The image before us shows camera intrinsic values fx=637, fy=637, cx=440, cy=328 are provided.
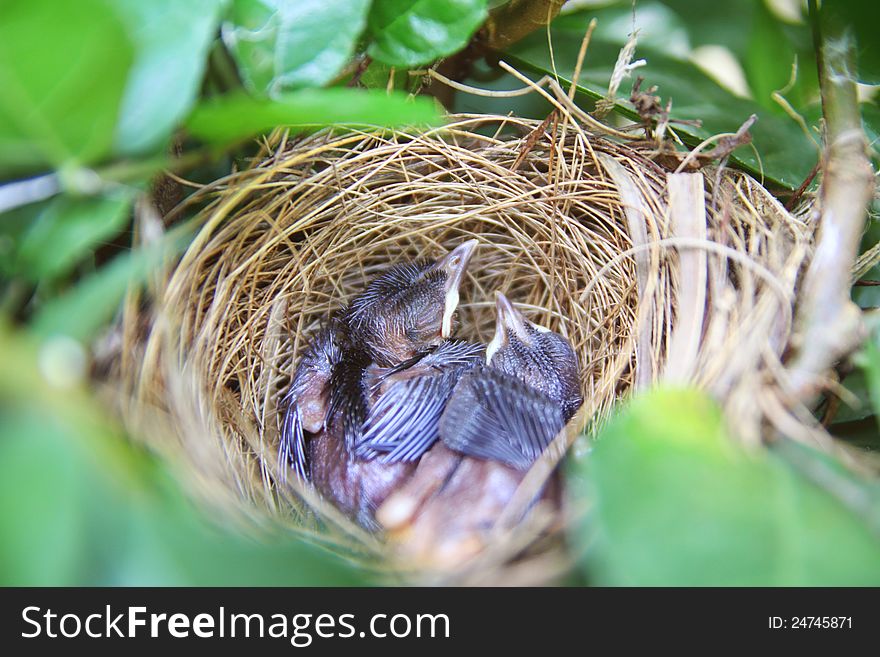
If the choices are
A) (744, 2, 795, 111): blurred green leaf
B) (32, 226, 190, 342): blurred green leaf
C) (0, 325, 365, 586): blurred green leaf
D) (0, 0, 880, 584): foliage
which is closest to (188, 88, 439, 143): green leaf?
(0, 0, 880, 584): foliage

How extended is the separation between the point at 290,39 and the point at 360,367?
554 millimetres

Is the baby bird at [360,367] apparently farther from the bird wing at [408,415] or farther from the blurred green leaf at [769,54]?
the blurred green leaf at [769,54]

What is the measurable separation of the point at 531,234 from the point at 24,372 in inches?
34.0

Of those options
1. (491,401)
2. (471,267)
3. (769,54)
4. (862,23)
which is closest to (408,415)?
(491,401)

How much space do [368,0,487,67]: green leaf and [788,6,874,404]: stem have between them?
0.45 meters

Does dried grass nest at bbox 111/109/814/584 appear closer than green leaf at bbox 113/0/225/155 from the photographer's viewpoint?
No

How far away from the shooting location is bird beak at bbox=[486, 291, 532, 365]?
3.43ft

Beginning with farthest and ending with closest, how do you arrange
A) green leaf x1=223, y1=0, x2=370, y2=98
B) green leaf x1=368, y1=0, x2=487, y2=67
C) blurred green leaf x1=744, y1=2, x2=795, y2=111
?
1. blurred green leaf x1=744, y1=2, x2=795, y2=111
2. green leaf x1=368, y1=0, x2=487, y2=67
3. green leaf x1=223, y1=0, x2=370, y2=98

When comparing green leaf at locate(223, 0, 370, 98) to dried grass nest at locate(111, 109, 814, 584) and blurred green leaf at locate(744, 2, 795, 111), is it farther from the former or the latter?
blurred green leaf at locate(744, 2, 795, 111)

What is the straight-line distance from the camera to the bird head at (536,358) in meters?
0.98

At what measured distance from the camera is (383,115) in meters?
0.54

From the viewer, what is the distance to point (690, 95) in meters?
1.05

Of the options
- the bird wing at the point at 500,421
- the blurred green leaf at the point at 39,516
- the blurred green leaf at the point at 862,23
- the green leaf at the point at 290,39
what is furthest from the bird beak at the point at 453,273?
the blurred green leaf at the point at 39,516

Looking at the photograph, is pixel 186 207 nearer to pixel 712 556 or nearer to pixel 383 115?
pixel 383 115
